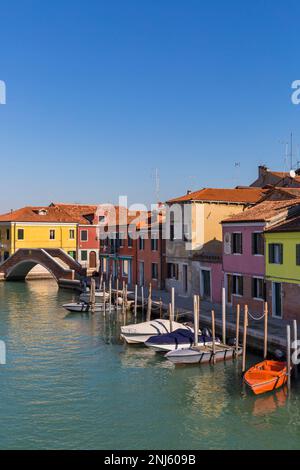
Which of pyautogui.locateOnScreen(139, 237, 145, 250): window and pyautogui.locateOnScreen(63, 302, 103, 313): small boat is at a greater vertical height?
pyautogui.locateOnScreen(139, 237, 145, 250): window

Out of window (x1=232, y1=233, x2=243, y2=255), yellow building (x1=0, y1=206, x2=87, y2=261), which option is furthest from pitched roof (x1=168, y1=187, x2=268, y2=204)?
yellow building (x1=0, y1=206, x2=87, y2=261)

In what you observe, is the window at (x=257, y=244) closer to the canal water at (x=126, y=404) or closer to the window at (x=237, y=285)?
the window at (x=237, y=285)

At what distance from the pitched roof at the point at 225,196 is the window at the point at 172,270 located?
15.0ft

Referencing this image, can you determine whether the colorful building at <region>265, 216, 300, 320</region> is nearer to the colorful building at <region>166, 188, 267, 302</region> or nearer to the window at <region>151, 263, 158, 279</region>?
the colorful building at <region>166, 188, 267, 302</region>

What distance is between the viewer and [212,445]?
14156 millimetres

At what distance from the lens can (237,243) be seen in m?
28.6

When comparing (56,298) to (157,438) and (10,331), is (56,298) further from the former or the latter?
(157,438)

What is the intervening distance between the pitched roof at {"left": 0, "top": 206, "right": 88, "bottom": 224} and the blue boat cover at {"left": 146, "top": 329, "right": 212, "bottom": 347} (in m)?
38.5

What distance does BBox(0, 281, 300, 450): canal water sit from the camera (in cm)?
1460

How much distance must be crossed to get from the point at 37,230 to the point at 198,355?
40776 mm

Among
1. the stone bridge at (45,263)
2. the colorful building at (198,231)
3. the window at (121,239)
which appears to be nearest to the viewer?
the colorful building at (198,231)

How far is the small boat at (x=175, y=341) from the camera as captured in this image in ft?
74.8

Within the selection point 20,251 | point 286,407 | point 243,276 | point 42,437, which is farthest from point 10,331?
point 20,251

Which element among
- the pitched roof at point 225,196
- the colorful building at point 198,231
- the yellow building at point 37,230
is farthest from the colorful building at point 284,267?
the yellow building at point 37,230
